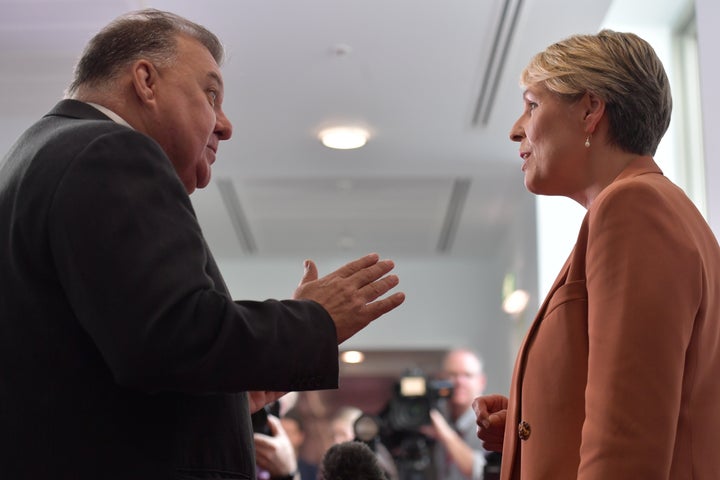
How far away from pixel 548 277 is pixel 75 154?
370 centimetres

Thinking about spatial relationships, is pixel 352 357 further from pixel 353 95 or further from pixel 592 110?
pixel 592 110

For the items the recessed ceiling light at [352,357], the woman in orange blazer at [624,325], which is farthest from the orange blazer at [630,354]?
the recessed ceiling light at [352,357]

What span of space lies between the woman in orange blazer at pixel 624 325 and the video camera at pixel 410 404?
7.43 ft

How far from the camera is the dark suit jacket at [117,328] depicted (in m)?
1.04

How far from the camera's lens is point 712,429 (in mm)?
1233

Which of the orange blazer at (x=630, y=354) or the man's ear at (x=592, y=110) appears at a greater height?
the man's ear at (x=592, y=110)

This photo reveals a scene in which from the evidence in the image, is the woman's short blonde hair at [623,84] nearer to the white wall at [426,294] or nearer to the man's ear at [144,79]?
the man's ear at [144,79]

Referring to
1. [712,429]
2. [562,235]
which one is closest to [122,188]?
[712,429]

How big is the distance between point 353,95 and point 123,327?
3.20 meters

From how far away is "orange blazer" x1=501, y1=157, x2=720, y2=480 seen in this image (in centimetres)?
117

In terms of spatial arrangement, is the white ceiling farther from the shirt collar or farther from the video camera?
the shirt collar

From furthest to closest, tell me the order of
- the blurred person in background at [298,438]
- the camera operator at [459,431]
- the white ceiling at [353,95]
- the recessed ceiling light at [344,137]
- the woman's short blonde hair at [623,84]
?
the blurred person in background at [298,438] < the recessed ceiling light at [344,137] < the camera operator at [459,431] < the white ceiling at [353,95] < the woman's short blonde hair at [623,84]

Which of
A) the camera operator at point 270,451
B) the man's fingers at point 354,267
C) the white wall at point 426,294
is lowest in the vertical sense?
the white wall at point 426,294

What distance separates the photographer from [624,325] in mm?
1200
